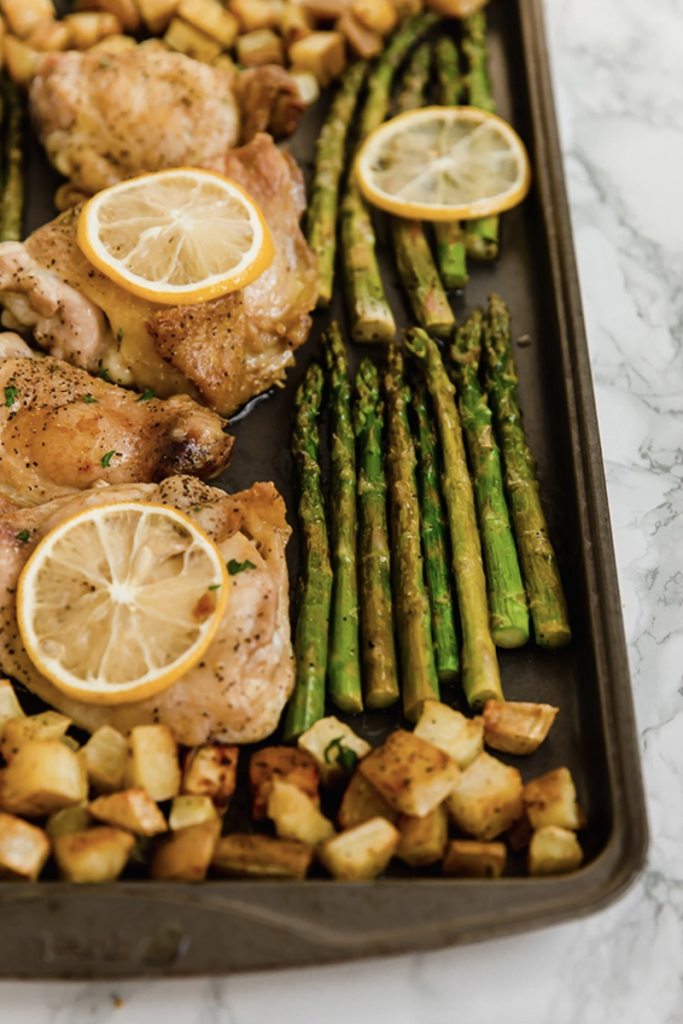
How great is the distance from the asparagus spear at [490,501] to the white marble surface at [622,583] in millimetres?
532

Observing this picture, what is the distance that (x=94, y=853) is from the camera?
3.02 m

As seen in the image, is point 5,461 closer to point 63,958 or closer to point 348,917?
point 63,958

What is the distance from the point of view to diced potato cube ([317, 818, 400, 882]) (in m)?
3.08

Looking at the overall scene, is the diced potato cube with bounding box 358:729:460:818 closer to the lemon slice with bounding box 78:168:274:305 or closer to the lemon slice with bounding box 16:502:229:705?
the lemon slice with bounding box 16:502:229:705

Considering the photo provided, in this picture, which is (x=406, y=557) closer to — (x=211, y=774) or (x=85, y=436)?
(x=211, y=774)

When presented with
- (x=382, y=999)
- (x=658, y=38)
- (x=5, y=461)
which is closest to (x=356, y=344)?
(x=5, y=461)

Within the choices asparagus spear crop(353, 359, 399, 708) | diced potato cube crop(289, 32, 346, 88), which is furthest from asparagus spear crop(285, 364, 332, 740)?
diced potato cube crop(289, 32, 346, 88)

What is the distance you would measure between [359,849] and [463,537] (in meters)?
1.34

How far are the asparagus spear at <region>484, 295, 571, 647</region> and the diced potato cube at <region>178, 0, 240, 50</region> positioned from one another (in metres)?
2.43

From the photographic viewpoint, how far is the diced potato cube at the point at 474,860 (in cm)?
312

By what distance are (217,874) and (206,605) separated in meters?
0.87

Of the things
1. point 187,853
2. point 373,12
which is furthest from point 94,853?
point 373,12

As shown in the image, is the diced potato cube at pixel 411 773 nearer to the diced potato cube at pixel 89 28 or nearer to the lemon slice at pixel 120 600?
the lemon slice at pixel 120 600

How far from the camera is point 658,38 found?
627 cm
